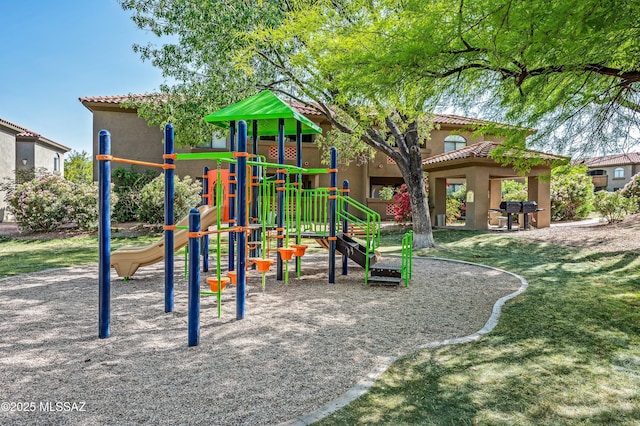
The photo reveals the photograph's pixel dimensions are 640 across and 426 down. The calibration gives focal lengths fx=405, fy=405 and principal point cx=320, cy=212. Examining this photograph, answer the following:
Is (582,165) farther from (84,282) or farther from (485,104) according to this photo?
(84,282)

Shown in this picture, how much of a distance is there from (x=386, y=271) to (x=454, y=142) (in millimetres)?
20205

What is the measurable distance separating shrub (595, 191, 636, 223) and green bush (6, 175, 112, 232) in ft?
68.8

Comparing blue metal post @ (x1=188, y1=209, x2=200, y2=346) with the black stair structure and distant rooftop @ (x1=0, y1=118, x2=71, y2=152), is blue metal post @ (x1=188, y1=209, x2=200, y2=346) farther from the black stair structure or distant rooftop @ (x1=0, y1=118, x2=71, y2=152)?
distant rooftop @ (x1=0, y1=118, x2=71, y2=152)

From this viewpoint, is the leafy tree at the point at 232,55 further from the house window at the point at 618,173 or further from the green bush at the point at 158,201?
the house window at the point at 618,173

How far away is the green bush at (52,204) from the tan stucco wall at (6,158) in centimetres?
847

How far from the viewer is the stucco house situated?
70.8 feet

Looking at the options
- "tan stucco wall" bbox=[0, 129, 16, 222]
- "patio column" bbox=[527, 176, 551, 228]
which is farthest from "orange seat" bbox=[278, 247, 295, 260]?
"tan stucco wall" bbox=[0, 129, 16, 222]

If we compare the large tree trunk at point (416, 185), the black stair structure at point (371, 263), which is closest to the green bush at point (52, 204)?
the large tree trunk at point (416, 185)

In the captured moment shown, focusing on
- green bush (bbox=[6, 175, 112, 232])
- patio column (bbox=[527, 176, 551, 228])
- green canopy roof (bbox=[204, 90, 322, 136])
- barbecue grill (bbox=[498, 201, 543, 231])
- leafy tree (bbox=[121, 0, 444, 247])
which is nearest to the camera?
green canopy roof (bbox=[204, 90, 322, 136])

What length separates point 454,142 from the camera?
1035 inches

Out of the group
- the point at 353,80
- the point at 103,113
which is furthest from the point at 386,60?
the point at 103,113

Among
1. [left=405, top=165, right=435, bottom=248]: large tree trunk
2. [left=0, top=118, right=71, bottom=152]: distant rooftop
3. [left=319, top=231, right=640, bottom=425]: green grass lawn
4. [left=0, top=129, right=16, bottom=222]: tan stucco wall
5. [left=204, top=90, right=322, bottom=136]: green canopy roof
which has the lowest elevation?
[left=319, top=231, right=640, bottom=425]: green grass lawn

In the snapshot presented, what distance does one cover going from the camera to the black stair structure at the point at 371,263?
8.27 m

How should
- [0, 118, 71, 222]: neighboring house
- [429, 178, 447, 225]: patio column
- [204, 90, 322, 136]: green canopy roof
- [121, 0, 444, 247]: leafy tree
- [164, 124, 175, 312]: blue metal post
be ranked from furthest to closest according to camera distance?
[0, 118, 71, 222]: neighboring house → [429, 178, 447, 225]: patio column → [121, 0, 444, 247]: leafy tree → [204, 90, 322, 136]: green canopy roof → [164, 124, 175, 312]: blue metal post
